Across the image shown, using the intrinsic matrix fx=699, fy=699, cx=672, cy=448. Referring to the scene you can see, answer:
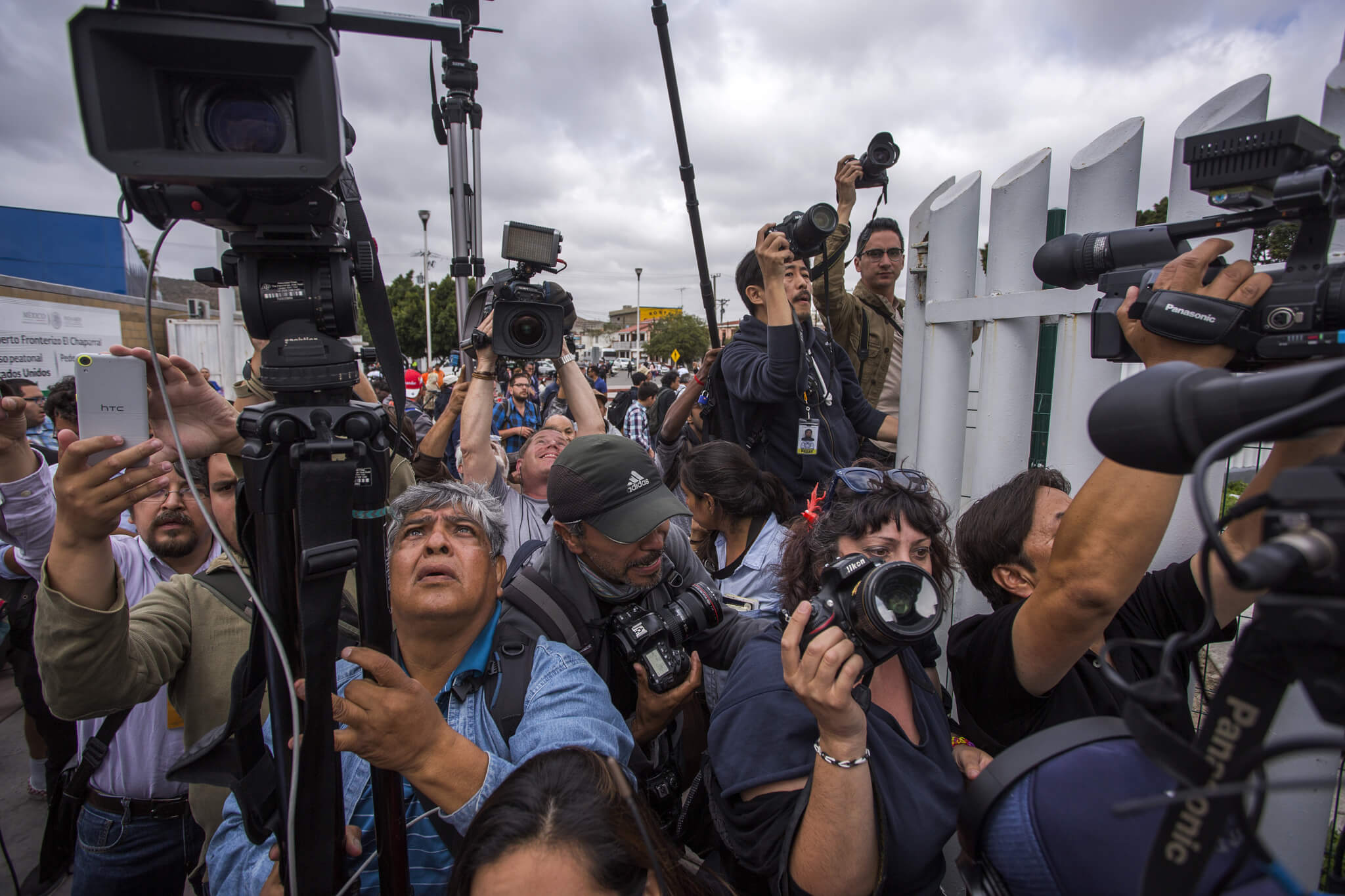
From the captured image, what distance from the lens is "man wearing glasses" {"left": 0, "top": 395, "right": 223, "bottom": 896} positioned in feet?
4.85

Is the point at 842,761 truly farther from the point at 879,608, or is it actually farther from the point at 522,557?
the point at 522,557

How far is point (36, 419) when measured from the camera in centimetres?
527

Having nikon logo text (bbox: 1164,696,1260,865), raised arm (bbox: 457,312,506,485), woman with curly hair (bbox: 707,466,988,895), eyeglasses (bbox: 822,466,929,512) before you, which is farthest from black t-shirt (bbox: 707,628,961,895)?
raised arm (bbox: 457,312,506,485)

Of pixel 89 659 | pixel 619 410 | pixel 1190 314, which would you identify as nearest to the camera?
pixel 1190 314

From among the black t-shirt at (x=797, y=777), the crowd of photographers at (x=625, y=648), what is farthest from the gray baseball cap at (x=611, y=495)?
the black t-shirt at (x=797, y=777)

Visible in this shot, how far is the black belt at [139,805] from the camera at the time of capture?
6.76 ft

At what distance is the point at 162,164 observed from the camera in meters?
1.10

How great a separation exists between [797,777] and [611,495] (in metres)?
0.95

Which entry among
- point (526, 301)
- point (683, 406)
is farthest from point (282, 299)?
point (683, 406)

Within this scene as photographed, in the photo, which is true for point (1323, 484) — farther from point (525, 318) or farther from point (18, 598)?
point (18, 598)

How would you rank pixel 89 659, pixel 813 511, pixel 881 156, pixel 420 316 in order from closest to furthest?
pixel 89 659
pixel 813 511
pixel 881 156
pixel 420 316

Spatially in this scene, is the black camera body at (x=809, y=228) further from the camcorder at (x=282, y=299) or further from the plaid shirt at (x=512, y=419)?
the plaid shirt at (x=512, y=419)

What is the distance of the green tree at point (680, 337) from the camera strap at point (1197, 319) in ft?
154

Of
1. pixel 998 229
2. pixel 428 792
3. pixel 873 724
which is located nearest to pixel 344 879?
pixel 428 792
